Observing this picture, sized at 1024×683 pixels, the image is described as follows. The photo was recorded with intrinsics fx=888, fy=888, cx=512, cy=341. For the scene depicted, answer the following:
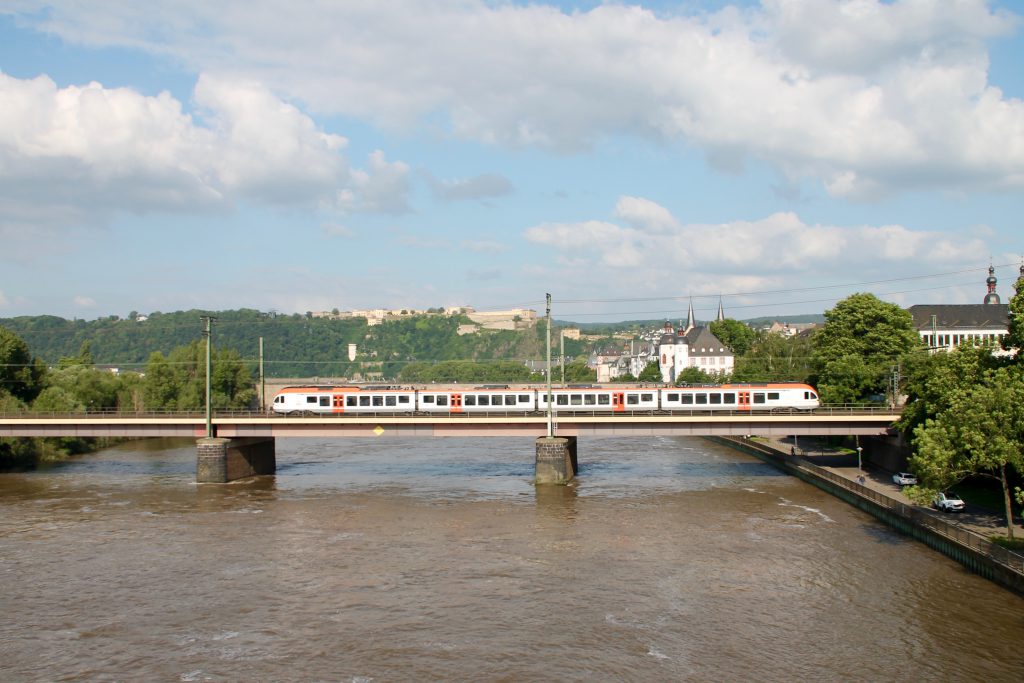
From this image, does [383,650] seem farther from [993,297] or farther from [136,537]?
[993,297]

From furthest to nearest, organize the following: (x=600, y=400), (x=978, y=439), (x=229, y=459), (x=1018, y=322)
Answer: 1. (x=600, y=400)
2. (x=229, y=459)
3. (x=1018, y=322)
4. (x=978, y=439)

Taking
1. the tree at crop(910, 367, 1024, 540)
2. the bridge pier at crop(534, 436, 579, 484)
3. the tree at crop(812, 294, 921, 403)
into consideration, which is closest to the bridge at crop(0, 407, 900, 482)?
the bridge pier at crop(534, 436, 579, 484)

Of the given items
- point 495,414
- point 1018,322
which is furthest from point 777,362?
point 1018,322

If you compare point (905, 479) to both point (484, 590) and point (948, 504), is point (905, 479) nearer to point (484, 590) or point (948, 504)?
point (948, 504)

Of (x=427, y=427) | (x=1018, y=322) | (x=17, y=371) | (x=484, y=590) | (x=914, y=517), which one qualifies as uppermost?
(x=1018, y=322)

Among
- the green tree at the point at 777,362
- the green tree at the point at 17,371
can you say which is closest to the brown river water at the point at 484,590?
the green tree at the point at 17,371

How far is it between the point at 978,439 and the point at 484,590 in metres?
24.0

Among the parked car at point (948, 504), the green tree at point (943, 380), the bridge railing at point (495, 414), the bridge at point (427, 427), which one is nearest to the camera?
the green tree at point (943, 380)

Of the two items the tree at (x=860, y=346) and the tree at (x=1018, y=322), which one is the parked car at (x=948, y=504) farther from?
the tree at (x=860, y=346)

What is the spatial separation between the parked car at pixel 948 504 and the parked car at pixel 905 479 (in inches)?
305

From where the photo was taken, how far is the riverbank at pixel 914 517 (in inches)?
1522

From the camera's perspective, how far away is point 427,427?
74.6 metres

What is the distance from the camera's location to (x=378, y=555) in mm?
46750

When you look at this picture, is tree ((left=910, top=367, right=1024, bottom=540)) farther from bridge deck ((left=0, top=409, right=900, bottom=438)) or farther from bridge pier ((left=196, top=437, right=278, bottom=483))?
bridge pier ((left=196, top=437, right=278, bottom=483))
